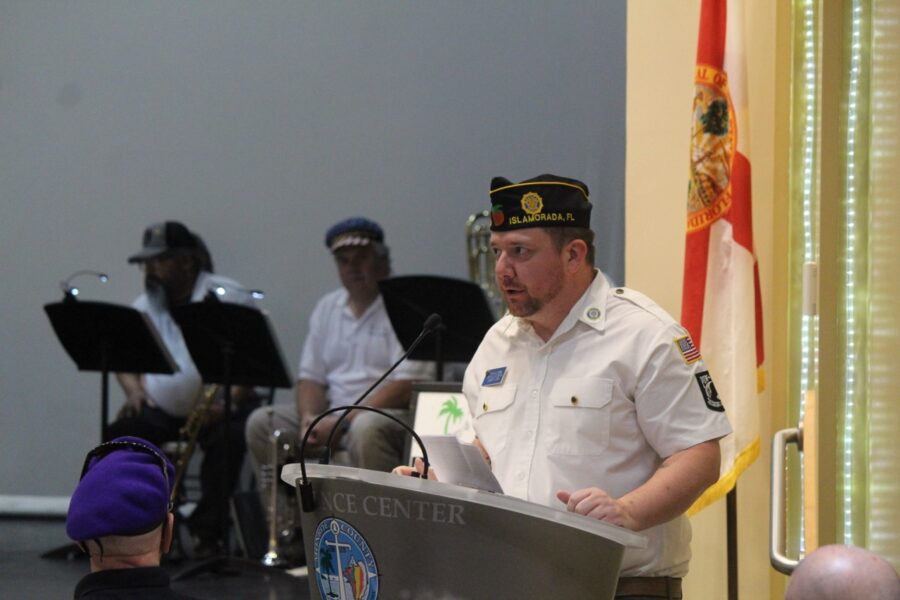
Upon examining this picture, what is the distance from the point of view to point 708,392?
8.05 feet

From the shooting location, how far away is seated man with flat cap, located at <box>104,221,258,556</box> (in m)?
6.06

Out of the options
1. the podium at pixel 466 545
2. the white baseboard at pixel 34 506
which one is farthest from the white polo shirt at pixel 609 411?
the white baseboard at pixel 34 506

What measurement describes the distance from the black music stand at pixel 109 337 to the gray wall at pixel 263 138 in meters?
1.24

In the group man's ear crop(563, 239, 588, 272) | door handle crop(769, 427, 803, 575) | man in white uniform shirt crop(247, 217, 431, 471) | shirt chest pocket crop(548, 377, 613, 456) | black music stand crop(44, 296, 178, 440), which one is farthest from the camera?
man in white uniform shirt crop(247, 217, 431, 471)

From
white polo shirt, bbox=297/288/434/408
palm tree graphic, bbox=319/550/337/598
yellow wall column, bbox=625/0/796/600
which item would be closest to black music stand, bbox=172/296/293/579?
white polo shirt, bbox=297/288/434/408

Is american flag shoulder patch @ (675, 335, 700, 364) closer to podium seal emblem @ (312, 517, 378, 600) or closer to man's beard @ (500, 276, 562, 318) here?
man's beard @ (500, 276, 562, 318)

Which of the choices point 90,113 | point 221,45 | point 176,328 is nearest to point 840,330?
point 176,328

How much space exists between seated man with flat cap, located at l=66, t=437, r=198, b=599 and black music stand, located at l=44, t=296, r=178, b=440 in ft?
11.8

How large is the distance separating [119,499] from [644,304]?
1.16 metres

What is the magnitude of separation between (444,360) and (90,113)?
10.6ft

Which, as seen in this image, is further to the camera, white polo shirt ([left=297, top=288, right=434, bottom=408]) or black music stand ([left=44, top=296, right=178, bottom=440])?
white polo shirt ([left=297, top=288, right=434, bottom=408])

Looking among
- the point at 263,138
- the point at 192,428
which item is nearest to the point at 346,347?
the point at 192,428

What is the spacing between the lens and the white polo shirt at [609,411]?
2.42 metres

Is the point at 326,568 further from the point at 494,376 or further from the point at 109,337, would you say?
the point at 109,337
